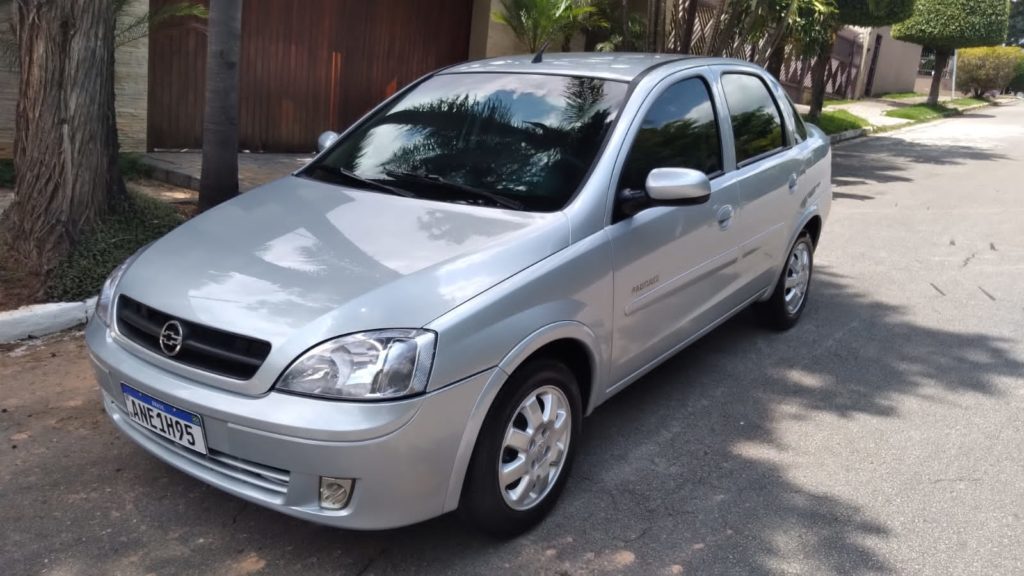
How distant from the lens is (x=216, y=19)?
6020 mm

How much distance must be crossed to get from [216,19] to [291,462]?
13.7ft

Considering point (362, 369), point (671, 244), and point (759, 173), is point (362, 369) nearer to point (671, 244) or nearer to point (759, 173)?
point (671, 244)

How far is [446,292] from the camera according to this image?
297 cm

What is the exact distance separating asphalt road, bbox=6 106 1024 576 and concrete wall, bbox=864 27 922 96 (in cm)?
2711

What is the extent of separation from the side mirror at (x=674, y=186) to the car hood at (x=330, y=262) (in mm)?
435

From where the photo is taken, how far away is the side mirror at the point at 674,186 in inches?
143

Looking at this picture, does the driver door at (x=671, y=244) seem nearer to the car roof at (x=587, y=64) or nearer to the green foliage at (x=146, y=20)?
the car roof at (x=587, y=64)

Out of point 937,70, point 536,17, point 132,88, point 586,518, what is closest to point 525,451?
point 586,518

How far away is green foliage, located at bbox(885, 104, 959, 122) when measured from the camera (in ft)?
77.3

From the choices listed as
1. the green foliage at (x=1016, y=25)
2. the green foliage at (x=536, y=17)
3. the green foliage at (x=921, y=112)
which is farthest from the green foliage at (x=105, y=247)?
the green foliage at (x=1016, y=25)

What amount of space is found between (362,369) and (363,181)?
1473 mm

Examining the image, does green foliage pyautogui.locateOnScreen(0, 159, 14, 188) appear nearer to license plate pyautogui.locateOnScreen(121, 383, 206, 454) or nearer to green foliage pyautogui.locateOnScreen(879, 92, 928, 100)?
license plate pyautogui.locateOnScreen(121, 383, 206, 454)

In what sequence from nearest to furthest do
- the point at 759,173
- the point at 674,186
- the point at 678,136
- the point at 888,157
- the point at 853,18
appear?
the point at 674,186 < the point at 678,136 < the point at 759,173 < the point at 888,157 < the point at 853,18

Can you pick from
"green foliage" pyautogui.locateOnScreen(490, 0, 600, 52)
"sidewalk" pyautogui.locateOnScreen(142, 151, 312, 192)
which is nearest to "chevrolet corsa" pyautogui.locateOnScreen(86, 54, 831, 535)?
"sidewalk" pyautogui.locateOnScreen(142, 151, 312, 192)
